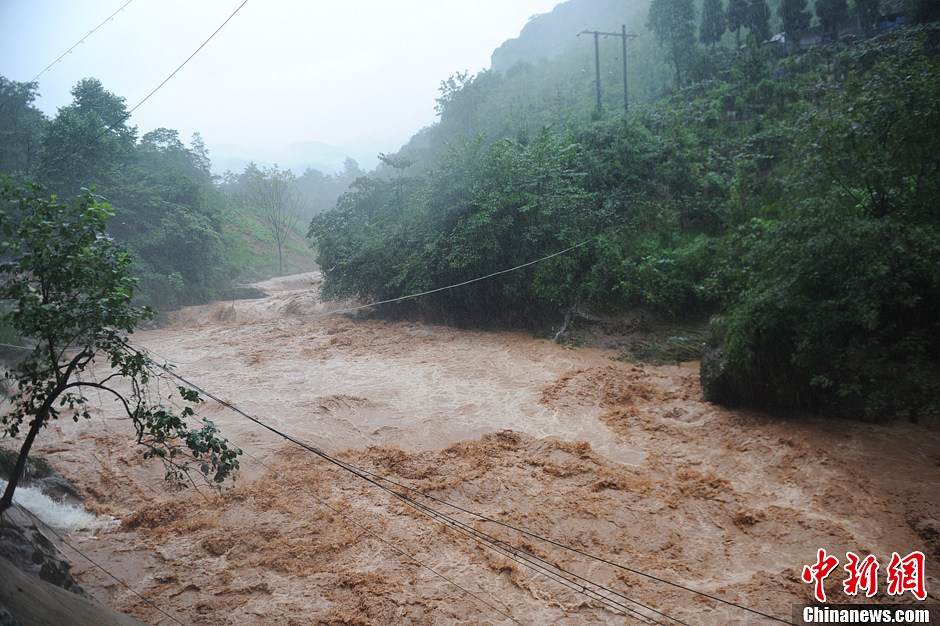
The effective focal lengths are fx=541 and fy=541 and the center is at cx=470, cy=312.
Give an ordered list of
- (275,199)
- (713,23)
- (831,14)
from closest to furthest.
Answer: (831,14)
(713,23)
(275,199)

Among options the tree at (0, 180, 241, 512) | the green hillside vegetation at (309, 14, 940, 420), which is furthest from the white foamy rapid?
the green hillside vegetation at (309, 14, 940, 420)

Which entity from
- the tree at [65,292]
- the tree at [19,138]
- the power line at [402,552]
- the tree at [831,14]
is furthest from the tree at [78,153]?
the tree at [831,14]

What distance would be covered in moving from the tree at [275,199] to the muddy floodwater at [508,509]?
26171mm

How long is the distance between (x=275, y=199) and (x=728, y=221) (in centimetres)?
2879

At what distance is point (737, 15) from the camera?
2811 centimetres

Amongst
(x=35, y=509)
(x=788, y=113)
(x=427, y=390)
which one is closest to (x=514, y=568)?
(x=35, y=509)

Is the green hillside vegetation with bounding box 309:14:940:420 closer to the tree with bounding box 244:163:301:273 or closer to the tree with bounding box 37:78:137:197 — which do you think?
the tree with bounding box 37:78:137:197

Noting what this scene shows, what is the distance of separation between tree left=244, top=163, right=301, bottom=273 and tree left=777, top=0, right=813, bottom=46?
1126 inches

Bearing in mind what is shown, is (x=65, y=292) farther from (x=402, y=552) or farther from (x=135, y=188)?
(x=135, y=188)

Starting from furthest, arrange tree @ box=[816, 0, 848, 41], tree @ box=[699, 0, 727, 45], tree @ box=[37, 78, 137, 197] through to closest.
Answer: tree @ box=[699, 0, 727, 45] < tree @ box=[816, 0, 848, 41] < tree @ box=[37, 78, 137, 197]

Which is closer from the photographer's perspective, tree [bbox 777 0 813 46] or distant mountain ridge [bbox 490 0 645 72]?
tree [bbox 777 0 813 46]

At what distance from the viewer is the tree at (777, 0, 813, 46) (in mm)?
22469

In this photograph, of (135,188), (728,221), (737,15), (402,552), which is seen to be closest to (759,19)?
(737,15)

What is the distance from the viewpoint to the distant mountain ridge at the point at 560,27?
55812 millimetres
